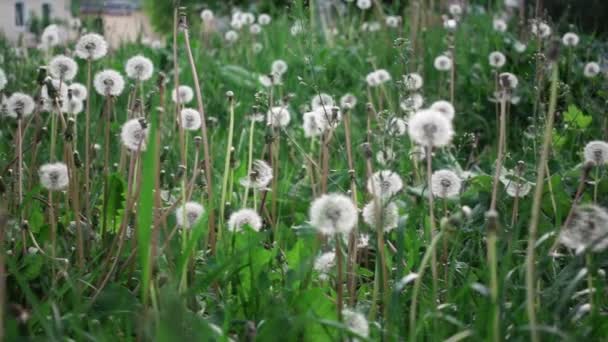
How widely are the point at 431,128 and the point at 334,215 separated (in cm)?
24

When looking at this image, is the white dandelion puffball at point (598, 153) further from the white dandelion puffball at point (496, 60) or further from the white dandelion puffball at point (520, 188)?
the white dandelion puffball at point (496, 60)

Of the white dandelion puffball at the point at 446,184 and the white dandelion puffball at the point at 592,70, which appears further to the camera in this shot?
the white dandelion puffball at the point at 592,70

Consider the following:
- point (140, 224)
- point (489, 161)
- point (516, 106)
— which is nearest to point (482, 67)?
point (516, 106)

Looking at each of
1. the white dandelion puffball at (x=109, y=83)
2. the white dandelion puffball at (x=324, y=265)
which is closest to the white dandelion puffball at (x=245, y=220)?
the white dandelion puffball at (x=324, y=265)

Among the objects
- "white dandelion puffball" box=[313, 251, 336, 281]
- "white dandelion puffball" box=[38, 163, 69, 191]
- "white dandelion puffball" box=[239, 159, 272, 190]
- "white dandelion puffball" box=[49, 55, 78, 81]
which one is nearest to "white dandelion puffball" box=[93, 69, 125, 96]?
"white dandelion puffball" box=[49, 55, 78, 81]

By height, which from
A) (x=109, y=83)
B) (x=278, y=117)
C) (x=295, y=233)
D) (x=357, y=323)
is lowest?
(x=295, y=233)

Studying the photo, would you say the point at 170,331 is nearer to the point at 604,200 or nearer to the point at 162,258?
the point at 162,258

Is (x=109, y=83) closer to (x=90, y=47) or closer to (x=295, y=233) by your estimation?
(x=90, y=47)

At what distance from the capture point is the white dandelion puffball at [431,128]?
1249 millimetres

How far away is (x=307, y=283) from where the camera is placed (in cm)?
136

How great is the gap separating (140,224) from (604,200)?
4.52 feet

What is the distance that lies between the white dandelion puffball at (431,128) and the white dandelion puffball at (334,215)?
0.19 m

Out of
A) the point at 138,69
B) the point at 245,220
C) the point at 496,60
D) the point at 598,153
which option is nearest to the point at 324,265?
the point at 245,220

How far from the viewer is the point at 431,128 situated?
4.10 feet
